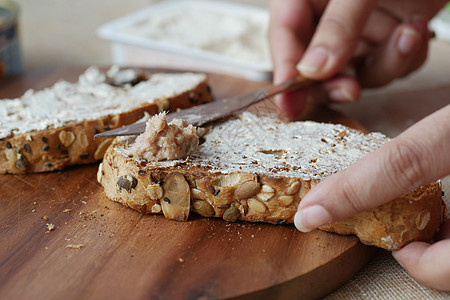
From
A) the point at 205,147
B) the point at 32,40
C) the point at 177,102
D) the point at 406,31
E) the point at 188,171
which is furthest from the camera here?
the point at 32,40

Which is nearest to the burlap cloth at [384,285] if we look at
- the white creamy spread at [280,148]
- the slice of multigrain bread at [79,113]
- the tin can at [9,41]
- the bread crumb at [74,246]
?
the white creamy spread at [280,148]

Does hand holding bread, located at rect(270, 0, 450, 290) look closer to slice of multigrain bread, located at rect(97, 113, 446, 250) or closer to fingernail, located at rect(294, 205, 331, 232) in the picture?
fingernail, located at rect(294, 205, 331, 232)

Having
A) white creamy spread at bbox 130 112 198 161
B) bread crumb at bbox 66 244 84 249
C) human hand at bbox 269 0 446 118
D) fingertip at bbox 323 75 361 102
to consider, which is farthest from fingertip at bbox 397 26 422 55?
bread crumb at bbox 66 244 84 249

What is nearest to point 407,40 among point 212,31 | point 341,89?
point 341,89

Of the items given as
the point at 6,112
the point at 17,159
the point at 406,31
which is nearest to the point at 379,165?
the point at 17,159

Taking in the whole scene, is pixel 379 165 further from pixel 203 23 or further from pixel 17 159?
pixel 203 23

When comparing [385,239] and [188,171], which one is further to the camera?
[188,171]

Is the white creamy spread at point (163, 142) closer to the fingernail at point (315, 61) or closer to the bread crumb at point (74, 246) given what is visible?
the bread crumb at point (74, 246)
